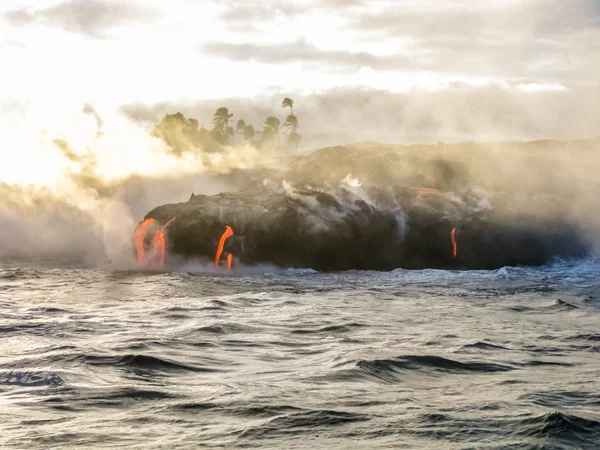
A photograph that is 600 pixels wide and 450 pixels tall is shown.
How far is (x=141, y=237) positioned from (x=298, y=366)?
32144mm

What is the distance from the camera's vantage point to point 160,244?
2047 inches

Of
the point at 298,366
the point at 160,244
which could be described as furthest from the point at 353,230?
the point at 298,366

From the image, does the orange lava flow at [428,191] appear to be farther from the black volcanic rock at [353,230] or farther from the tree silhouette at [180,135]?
the tree silhouette at [180,135]

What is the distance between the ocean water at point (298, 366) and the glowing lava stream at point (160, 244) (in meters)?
7.30

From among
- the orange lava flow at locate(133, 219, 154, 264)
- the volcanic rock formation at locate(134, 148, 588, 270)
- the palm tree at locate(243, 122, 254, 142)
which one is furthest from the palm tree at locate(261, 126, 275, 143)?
the orange lava flow at locate(133, 219, 154, 264)

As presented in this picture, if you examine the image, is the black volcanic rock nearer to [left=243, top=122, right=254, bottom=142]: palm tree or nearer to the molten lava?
the molten lava

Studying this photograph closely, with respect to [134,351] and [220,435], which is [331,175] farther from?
[220,435]

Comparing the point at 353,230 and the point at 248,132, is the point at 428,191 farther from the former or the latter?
the point at 248,132

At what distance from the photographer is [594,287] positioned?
45719mm

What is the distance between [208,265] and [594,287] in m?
21.8

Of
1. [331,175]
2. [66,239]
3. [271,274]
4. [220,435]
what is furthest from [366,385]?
[66,239]

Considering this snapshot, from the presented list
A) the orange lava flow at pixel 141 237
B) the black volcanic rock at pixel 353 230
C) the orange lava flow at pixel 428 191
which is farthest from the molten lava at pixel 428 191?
the orange lava flow at pixel 141 237

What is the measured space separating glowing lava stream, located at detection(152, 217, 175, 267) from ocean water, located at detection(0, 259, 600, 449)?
730cm

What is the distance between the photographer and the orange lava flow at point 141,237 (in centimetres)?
5259
